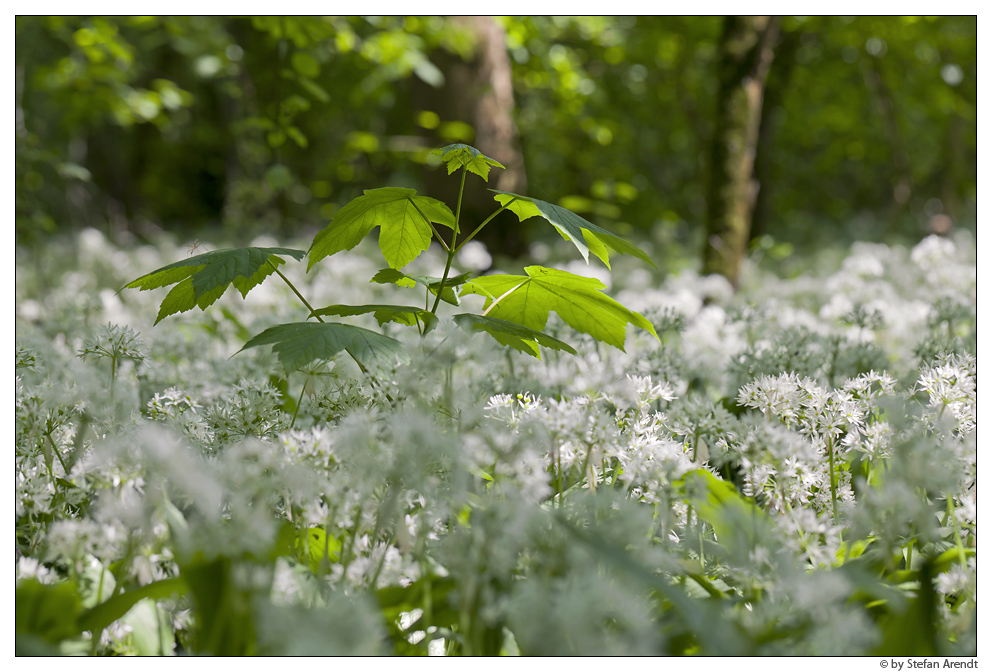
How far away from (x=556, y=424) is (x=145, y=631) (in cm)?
89

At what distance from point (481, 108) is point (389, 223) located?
4.82 meters

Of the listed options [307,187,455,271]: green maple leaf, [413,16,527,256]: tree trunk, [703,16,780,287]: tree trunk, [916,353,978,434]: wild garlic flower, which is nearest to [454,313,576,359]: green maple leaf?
[307,187,455,271]: green maple leaf

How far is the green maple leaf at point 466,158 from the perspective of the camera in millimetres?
1670

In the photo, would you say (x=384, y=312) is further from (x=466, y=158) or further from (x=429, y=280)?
(x=466, y=158)

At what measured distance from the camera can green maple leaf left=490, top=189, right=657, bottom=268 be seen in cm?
166

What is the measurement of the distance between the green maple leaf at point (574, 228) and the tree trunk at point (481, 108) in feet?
14.7

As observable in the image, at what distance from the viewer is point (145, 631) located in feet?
4.30

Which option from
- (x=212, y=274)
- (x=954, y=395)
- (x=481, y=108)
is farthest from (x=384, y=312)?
(x=481, y=108)

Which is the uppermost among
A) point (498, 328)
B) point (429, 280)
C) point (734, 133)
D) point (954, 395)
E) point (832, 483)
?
point (734, 133)

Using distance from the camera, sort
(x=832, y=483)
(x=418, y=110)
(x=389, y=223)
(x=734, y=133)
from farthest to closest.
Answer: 1. (x=418, y=110)
2. (x=734, y=133)
3. (x=389, y=223)
4. (x=832, y=483)

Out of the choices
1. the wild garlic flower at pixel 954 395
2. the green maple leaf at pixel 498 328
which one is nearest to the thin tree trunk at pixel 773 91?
the wild garlic flower at pixel 954 395

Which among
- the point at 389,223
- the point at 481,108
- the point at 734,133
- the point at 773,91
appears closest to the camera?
the point at 389,223

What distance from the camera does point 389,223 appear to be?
6.32 feet

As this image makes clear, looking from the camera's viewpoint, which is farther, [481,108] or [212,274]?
[481,108]
